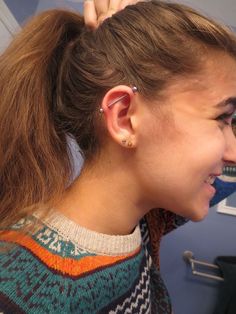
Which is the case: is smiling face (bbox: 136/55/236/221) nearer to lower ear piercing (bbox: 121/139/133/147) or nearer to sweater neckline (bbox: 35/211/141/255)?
lower ear piercing (bbox: 121/139/133/147)

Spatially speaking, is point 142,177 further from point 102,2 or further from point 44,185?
point 102,2

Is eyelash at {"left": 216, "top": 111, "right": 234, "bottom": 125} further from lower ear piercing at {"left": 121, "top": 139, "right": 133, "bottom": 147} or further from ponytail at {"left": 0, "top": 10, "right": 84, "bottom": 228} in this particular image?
ponytail at {"left": 0, "top": 10, "right": 84, "bottom": 228}

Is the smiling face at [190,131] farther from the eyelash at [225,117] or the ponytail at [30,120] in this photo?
the ponytail at [30,120]

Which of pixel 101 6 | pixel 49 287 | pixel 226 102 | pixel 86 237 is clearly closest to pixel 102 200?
pixel 86 237

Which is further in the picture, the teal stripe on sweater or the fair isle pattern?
the fair isle pattern

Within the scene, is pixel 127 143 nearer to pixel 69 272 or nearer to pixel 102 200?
pixel 102 200

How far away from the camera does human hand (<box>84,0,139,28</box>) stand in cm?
57

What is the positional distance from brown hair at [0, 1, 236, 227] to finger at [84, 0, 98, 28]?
19 millimetres

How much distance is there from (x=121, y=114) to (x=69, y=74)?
0.15m

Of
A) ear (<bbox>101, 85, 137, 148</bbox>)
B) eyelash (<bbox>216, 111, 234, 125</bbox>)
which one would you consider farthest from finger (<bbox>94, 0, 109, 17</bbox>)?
eyelash (<bbox>216, 111, 234, 125</bbox>)

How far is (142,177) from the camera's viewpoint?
550 mm

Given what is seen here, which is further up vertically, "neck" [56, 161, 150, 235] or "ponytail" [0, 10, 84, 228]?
"ponytail" [0, 10, 84, 228]

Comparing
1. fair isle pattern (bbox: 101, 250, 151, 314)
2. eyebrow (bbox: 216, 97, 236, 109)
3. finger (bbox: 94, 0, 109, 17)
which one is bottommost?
fair isle pattern (bbox: 101, 250, 151, 314)

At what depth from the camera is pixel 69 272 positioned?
1.51 feet
